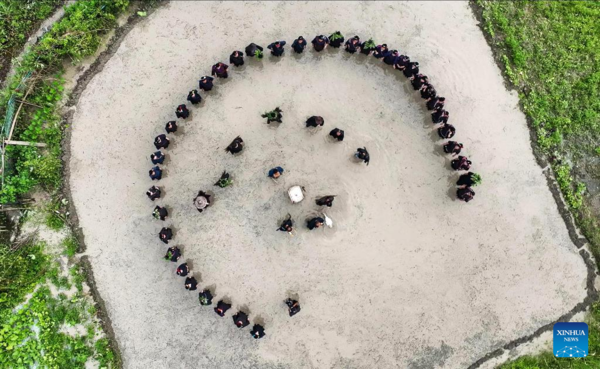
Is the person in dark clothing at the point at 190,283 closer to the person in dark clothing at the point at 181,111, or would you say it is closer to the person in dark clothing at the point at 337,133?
the person in dark clothing at the point at 181,111

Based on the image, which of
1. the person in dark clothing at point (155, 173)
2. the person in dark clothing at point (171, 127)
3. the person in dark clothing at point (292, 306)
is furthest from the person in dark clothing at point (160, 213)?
the person in dark clothing at point (292, 306)

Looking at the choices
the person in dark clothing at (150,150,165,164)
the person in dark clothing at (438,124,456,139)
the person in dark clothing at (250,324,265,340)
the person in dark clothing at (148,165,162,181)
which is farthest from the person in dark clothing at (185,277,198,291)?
the person in dark clothing at (438,124,456,139)

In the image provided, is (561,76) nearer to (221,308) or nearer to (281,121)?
(281,121)

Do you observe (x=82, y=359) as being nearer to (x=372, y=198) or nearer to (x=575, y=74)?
(x=372, y=198)

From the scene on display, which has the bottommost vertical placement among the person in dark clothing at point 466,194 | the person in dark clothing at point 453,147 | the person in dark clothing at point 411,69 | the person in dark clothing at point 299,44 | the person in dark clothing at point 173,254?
the person in dark clothing at point 173,254

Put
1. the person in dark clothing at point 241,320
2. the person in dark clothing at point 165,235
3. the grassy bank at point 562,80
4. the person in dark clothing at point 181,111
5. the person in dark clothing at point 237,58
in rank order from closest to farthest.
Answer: the person in dark clothing at point 241,320 → the person in dark clothing at point 165,235 → the person in dark clothing at point 181,111 → the person in dark clothing at point 237,58 → the grassy bank at point 562,80

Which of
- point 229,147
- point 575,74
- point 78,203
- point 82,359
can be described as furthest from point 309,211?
point 575,74
